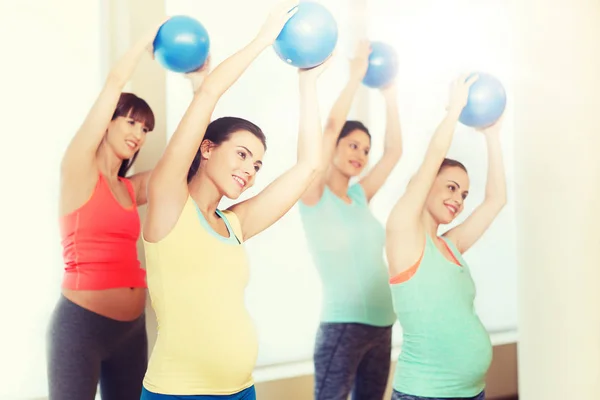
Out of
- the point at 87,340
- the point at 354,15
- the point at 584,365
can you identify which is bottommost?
the point at 584,365

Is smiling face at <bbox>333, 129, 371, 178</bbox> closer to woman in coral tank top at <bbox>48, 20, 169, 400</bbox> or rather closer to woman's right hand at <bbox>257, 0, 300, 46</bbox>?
woman's right hand at <bbox>257, 0, 300, 46</bbox>

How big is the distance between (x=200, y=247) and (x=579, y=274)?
1186mm

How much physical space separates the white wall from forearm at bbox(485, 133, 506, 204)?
3.92ft

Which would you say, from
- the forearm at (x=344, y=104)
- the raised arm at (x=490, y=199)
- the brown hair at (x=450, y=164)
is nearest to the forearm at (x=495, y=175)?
the raised arm at (x=490, y=199)

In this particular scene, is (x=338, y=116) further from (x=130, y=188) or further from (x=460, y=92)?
(x=130, y=188)

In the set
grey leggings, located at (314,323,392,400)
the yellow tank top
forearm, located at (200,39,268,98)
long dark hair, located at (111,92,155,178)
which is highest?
forearm, located at (200,39,268,98)

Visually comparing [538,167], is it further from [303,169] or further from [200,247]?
[200,247]

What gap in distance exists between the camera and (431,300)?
165 cm

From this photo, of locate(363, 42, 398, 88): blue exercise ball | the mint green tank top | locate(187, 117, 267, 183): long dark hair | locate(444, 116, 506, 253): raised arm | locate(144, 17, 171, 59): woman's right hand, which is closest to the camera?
locate(187, 117, 267, 183): long dark hair

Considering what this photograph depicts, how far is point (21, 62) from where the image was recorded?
1.41 meters

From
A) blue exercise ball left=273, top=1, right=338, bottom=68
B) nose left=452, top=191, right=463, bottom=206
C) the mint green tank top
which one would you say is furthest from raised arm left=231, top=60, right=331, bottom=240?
nose left=452, top=191, right=463, bottom=206

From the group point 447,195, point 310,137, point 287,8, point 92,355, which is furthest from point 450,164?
point 92,355

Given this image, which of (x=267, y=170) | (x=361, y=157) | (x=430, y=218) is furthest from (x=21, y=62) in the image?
(x=430, y=218)

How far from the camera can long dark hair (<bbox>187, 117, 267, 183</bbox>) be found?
1.37 m
